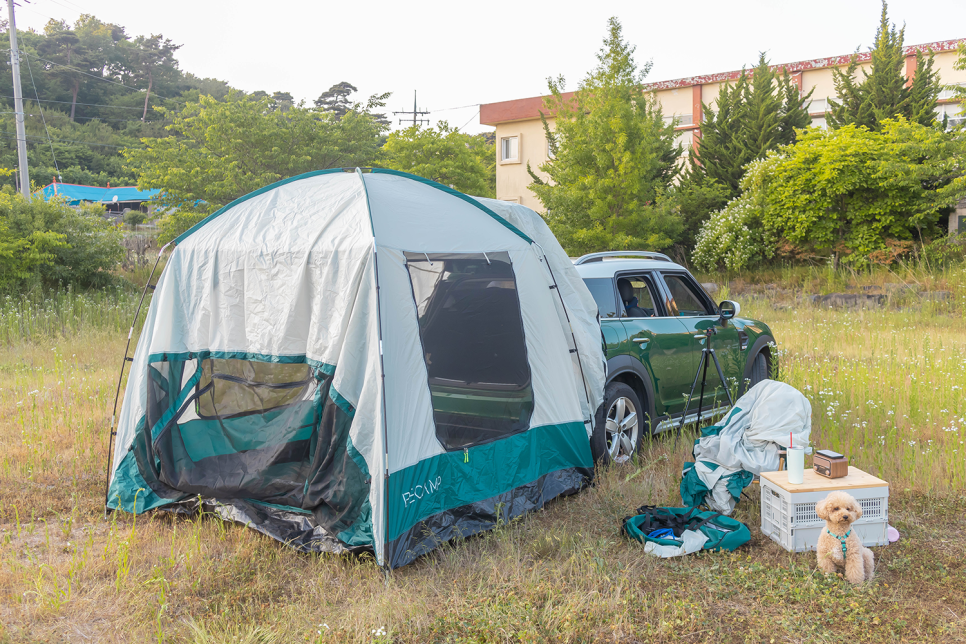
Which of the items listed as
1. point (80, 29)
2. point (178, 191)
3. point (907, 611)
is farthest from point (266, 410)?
point (80, 29)

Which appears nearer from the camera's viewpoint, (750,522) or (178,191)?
(750,522)

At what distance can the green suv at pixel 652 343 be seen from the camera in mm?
5285

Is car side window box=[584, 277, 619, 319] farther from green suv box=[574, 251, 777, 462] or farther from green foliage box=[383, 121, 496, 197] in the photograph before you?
green foliage box=[383, 121, 496, 197]

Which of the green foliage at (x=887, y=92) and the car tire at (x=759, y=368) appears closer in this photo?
the car tire at (x=759, y=368)

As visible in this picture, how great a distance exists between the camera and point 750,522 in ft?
14.1

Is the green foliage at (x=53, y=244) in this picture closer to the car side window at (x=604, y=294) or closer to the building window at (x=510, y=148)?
the car side window at (x=604, y=294)

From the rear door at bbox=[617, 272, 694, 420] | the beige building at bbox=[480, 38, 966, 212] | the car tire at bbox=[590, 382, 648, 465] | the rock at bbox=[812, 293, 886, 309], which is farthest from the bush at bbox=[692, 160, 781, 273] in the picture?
the car tire at bbox=[590, 382, 648, 465]

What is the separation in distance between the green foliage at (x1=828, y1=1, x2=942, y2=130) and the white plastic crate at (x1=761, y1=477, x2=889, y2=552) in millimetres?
16886

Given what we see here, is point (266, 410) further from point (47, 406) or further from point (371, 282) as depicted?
point (47, 406)

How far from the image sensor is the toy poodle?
11.3 feet

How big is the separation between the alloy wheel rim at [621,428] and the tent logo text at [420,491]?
5.88 feet

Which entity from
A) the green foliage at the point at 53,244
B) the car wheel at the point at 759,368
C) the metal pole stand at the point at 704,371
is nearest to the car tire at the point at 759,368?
the car wheel at the point at 759,368

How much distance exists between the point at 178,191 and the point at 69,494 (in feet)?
42.9

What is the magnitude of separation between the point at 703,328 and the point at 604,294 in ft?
4.12
